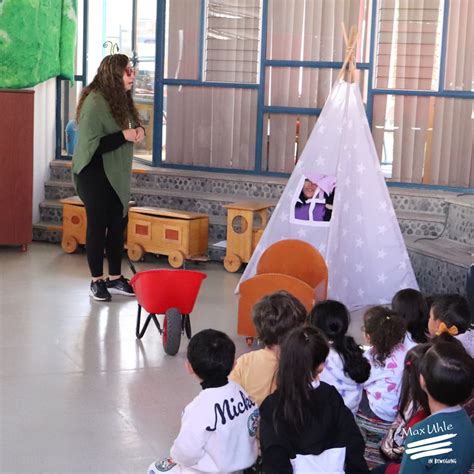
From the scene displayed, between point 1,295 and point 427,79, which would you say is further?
point 427,79

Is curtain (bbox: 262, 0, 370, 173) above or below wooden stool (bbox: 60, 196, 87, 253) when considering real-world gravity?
above

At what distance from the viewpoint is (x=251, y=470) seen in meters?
3.24

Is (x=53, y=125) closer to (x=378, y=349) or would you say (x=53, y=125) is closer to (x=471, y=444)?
(x=378, y=349)

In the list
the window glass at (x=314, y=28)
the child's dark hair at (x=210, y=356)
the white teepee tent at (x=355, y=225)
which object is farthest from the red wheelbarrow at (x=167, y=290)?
the window glass at (x=314, y=28)

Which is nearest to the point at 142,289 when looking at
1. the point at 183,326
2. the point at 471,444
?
the point at 183,326

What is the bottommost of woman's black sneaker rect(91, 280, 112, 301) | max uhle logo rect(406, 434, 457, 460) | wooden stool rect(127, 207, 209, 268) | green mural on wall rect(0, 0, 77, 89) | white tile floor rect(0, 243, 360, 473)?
white tile floor rect(0, 243, 360, 473)

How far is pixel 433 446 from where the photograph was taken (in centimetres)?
265

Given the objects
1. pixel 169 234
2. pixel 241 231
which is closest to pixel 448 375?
pixel 241 231

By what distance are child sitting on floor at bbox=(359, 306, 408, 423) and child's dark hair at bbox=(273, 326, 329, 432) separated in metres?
0.68

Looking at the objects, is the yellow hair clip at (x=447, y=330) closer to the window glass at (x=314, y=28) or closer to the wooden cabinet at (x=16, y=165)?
the window glass at (x=314, y=28)

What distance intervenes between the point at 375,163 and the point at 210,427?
350cm

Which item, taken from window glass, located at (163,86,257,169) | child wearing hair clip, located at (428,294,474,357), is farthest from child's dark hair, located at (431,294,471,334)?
A: window glass, located at (163,86,257,169)

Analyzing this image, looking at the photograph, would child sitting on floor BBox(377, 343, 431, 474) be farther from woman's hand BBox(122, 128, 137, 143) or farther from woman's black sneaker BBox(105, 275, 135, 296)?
woman's black sneaker BBox(105, 275, 135, 296)

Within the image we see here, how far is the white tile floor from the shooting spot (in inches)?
151
